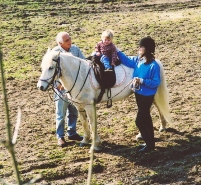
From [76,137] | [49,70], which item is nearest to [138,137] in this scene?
[76,137]

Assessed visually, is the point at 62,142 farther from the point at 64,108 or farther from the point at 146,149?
the point at 146,149

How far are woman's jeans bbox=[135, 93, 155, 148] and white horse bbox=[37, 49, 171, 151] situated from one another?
38cm

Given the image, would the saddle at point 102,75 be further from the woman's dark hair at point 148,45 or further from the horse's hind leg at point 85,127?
the woman's dark hair at point 148,45

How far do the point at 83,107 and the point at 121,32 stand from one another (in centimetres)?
757

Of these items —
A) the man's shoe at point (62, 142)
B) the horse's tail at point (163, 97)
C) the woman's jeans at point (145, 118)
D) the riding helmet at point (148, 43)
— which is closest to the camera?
the riding helmet at point (148, 43)

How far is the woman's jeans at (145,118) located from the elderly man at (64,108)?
3.52 feet

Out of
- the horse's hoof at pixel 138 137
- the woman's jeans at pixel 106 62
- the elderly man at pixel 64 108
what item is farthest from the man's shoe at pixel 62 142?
the woman's jeans at pixel 106 62

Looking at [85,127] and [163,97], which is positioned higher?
[163,97]

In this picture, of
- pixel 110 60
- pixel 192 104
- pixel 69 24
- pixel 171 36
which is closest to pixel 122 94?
pixel 110 60

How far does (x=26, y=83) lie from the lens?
29.3 ft

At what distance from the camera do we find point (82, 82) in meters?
5.47

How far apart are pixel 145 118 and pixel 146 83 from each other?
0.55 metres

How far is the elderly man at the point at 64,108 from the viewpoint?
18.3ft

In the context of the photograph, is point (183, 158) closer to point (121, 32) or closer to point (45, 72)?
point (45, 72)
